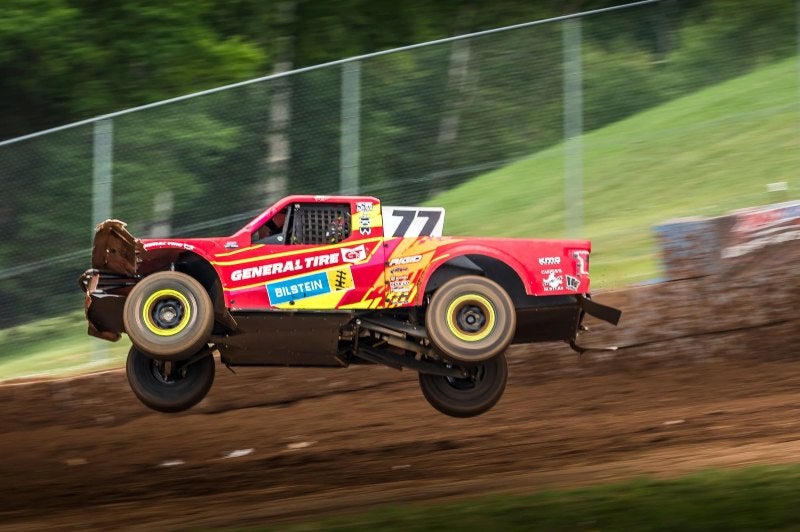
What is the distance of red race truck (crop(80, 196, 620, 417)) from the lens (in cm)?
1149

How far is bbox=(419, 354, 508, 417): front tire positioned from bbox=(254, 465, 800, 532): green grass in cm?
306

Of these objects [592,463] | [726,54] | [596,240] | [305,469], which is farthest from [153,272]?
[726,54]

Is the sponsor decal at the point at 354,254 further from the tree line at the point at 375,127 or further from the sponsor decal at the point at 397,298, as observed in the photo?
the tree line at the point at 375,127

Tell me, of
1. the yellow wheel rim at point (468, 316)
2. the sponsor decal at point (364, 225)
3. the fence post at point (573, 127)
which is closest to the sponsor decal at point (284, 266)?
the sponsor decal at point (364, 225)

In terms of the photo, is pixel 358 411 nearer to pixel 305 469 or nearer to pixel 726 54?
pixel 305 469

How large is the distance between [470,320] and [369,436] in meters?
2.32

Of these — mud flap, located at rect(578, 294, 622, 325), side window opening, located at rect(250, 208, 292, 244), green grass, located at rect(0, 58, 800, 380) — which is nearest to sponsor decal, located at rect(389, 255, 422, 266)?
side window opening, located at rect(250, 208, 292, 244)

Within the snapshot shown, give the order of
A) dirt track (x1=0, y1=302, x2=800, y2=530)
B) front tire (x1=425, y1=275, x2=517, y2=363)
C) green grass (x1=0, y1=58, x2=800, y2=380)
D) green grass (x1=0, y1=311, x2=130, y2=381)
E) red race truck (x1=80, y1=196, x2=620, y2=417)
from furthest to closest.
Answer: green grass (x1=0, y1=58, x2=800, y2=380) → green grass (x1=0, y1=311, x2=130, y2=381) → front tire (x1=425, y1=275, x2=517, y2=363) → red race truck (x1=80, y1=196, x2=620, y2=417) → dirt track (x1=0, y1=302, x2=800, y2=530)

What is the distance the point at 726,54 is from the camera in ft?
54.7

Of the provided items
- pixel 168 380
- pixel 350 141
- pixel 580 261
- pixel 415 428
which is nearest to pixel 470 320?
pixel 580 261

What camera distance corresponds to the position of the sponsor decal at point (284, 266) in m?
11.6

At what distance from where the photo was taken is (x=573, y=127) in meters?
16.1

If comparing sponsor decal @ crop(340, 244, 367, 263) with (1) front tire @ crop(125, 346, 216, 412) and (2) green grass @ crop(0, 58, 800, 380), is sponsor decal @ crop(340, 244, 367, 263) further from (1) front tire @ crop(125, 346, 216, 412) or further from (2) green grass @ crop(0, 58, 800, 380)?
(2) green grass @ crop(0, 58, 800, 380)

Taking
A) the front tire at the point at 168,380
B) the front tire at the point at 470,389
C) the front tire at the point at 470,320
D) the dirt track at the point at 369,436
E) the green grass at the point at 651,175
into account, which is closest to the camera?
the dirt track at the point at 369,436
